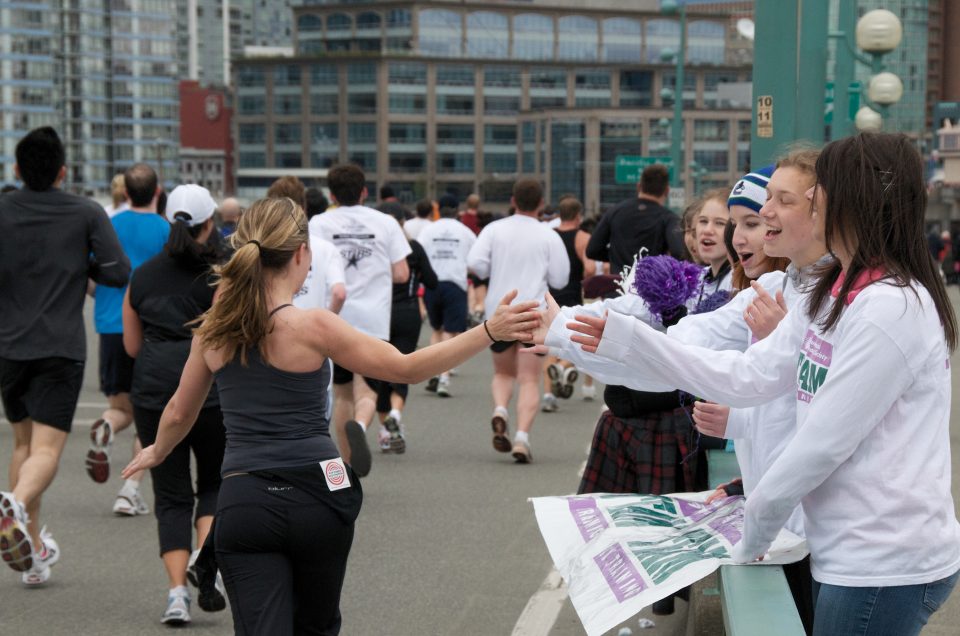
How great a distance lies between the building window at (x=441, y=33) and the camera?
159m

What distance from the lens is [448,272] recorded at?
54.7ft

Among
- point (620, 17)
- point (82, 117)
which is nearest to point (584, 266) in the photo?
point (620, 17)

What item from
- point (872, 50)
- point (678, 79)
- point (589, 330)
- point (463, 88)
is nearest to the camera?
point (589, 330)

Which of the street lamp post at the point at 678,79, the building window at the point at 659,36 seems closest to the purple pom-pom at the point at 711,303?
the street lamp post at the point at 678,79

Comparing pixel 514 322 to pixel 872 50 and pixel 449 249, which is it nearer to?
pixel 449 249

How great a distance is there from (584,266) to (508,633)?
8786 mm

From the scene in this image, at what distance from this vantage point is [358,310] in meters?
10.4

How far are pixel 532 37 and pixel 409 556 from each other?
159 m

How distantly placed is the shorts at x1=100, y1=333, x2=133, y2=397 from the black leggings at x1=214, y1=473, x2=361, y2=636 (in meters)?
6.00

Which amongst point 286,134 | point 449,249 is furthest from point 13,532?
point 286,134

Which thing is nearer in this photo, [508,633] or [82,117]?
[508,633]

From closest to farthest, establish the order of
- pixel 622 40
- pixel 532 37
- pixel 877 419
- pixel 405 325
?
pixel 877 419, pixel 405 325, pixel 532 37, pixel 622 40

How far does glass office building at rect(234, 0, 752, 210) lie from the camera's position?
519 feet

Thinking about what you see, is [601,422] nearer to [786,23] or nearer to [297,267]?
[297,267]
